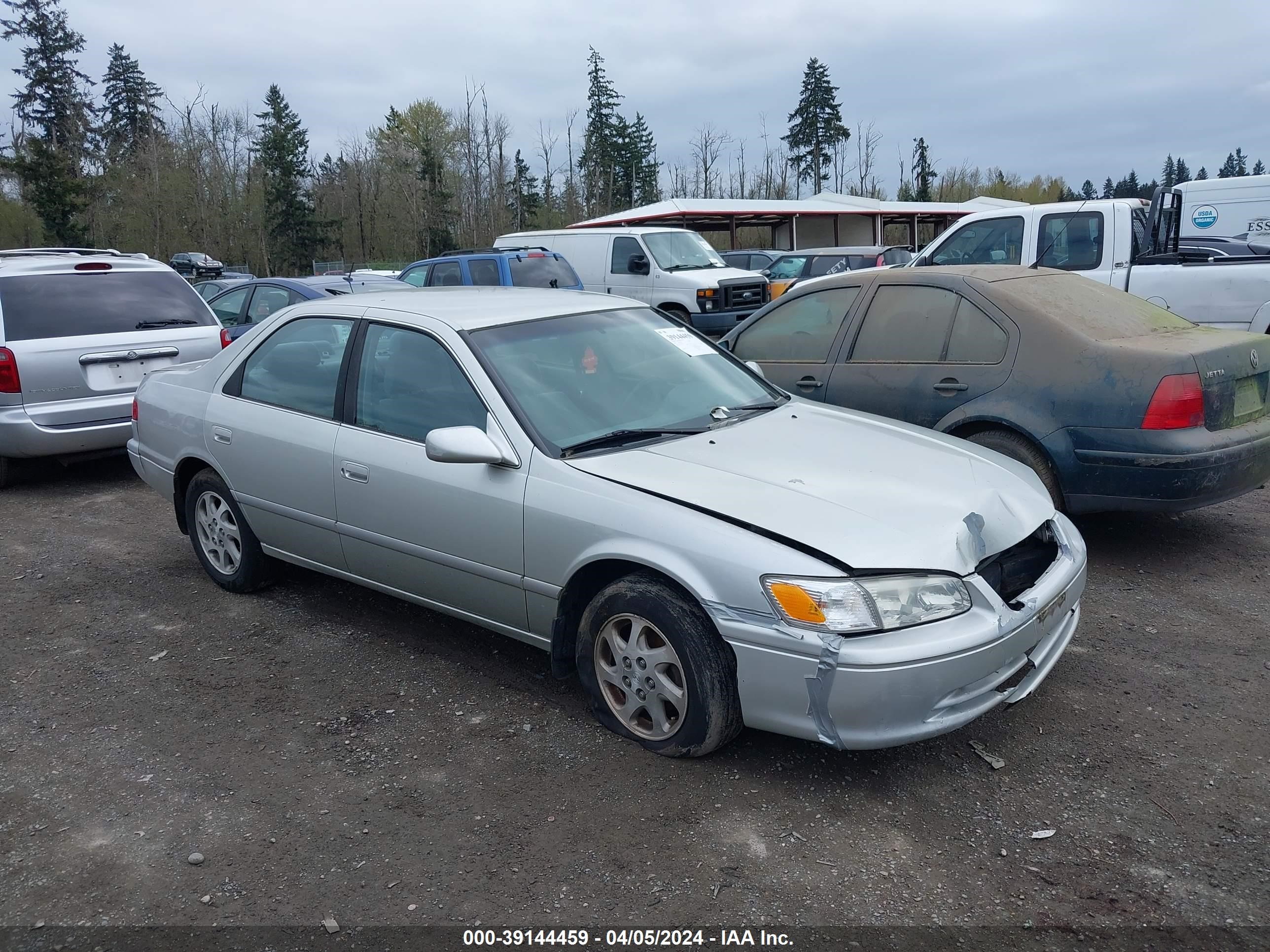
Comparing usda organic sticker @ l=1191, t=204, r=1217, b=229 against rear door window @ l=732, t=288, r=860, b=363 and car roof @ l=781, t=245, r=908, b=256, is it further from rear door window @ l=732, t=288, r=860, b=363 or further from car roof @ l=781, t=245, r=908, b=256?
rear door window @ l=732, t=288, r=860, b=363

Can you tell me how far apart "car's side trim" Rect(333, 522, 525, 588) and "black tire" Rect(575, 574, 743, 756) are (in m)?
0.45

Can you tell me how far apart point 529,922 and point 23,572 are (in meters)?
4.60

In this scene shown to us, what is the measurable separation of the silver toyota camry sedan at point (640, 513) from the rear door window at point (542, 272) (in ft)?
28.5

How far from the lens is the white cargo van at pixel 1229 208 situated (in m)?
16.2

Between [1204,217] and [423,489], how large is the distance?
17174mm

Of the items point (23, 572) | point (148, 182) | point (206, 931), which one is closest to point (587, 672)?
point (206, 931)

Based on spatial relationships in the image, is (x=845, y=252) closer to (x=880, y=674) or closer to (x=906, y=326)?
(x=906, y=326)

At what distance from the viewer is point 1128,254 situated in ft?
29.8

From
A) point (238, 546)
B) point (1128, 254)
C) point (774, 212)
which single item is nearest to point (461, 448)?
point (238, 546)

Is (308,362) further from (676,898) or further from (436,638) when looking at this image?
(676,898)

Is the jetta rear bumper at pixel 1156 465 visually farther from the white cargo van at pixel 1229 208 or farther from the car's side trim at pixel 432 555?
the white cargo van at pixel 1229 208

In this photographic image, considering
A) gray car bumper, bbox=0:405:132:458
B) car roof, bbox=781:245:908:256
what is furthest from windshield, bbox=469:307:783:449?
car roof, bbox=781:245:908:256

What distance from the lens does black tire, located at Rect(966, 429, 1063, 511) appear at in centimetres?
531

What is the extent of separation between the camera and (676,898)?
2768 mm
